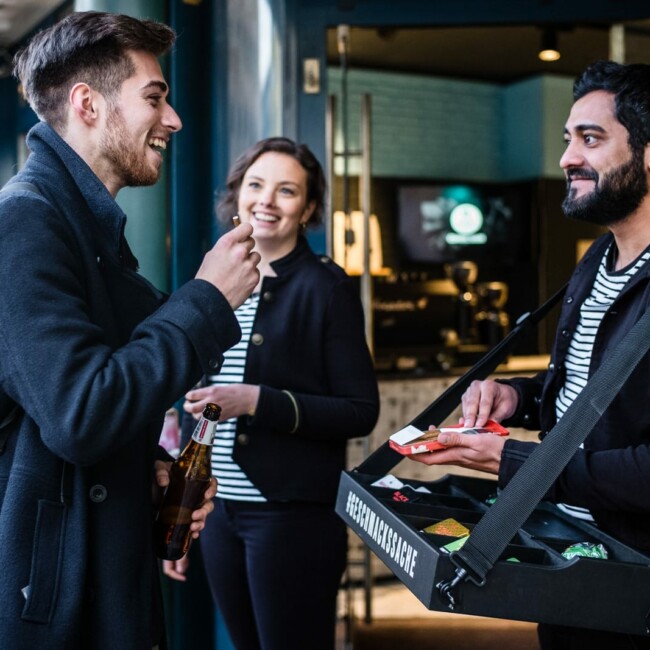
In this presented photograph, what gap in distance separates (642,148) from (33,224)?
1180mm

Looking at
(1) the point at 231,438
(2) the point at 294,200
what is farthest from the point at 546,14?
(1) the point at 231,438

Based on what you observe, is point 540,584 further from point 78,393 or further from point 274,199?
point 274,199

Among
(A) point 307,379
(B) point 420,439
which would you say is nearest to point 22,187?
(B) point 420,439

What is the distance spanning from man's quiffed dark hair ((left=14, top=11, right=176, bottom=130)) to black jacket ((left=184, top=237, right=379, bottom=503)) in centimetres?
95

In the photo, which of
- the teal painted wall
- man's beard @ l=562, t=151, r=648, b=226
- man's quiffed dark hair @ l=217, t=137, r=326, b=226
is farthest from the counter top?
man's beard @ l=562, t=151, r=648, b=226

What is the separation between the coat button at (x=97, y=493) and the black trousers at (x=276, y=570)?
0.93 metres

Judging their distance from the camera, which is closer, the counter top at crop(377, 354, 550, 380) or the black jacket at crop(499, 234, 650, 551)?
the black jacket at crop(499, 234, 650, 551)

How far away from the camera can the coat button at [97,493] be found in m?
Answer: 1.28

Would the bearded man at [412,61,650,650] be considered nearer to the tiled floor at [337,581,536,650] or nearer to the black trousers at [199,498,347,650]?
the black trousers at [199,498,347,650]

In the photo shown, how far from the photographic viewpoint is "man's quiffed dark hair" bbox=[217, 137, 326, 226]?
2.40 meters

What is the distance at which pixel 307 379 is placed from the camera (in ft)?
7.46

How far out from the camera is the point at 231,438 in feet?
7.33

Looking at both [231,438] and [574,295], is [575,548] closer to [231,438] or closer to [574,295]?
[574,295]

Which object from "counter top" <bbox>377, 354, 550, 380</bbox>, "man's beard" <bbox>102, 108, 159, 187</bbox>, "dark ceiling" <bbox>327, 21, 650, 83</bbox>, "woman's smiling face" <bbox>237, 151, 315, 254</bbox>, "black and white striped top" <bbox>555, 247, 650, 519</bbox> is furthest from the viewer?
"dark ceiling" <bbox>327, 21, 650, 83</bbox>
